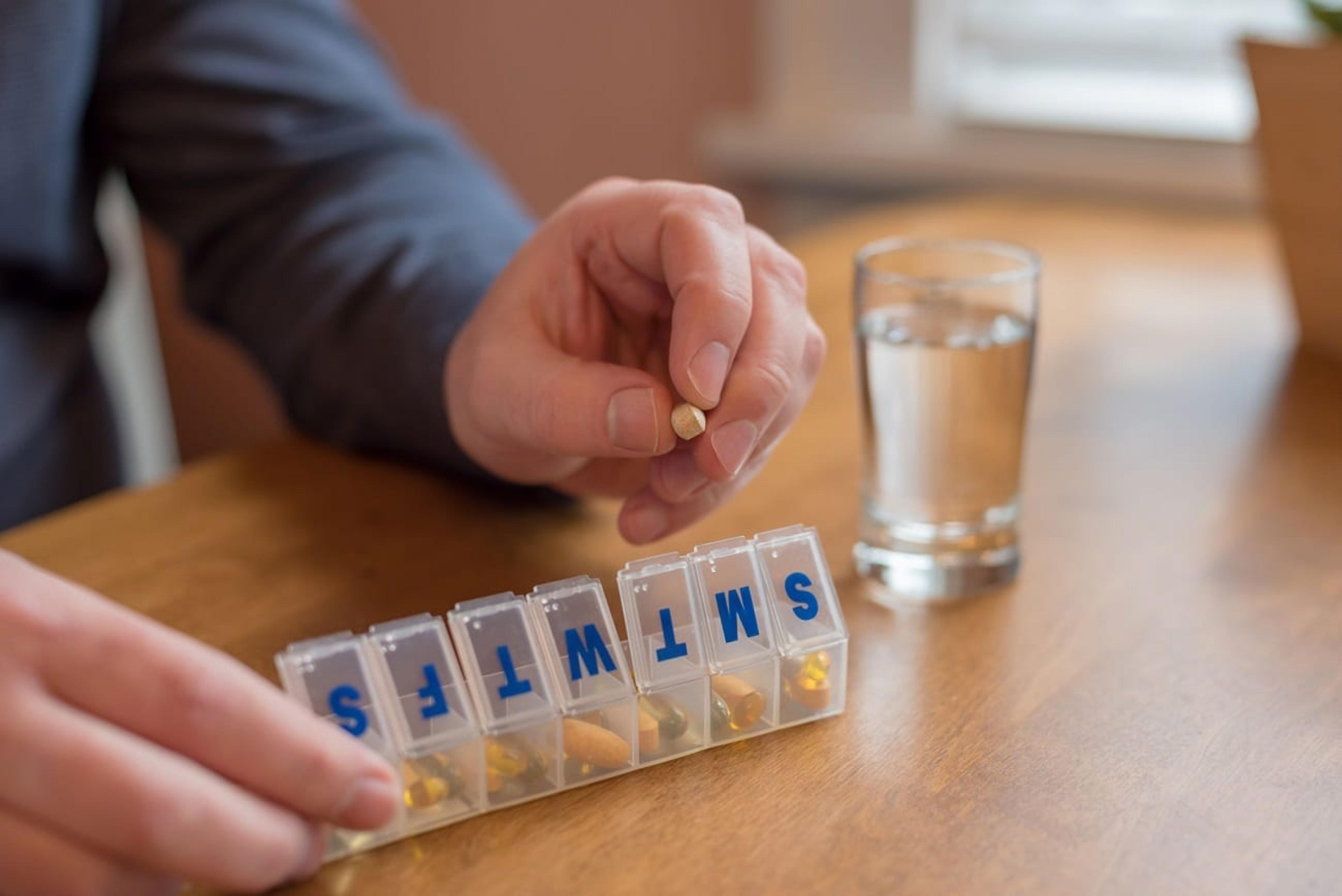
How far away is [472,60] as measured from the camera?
1955 millimetres

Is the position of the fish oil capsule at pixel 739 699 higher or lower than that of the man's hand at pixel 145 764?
lower

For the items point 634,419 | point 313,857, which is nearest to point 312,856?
point 313,857

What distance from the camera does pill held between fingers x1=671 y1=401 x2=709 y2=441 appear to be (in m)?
0.52

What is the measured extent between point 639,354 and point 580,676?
0.22 metres

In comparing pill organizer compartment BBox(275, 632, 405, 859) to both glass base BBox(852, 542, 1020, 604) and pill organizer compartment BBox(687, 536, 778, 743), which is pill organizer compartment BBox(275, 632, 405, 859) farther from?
glass base BBox(852, 542, 1020, 604)

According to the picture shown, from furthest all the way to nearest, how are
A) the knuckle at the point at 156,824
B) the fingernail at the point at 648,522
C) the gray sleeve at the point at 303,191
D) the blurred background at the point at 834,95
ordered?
the blurred background at the point at 834,95
the gray sleeve at the point at 303,191
the fingernail at the point at 648,522
the knuckle at the point at 156,824

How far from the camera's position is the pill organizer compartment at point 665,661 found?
0.47m

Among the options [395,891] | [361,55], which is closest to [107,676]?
[395,891]

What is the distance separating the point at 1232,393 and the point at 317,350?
2.03ft

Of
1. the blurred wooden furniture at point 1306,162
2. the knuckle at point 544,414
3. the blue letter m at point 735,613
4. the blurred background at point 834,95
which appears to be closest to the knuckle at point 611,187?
the knuckle at point 544,414

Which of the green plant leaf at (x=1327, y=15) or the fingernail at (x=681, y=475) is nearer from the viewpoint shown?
the fingernail at (x=681, y=475)

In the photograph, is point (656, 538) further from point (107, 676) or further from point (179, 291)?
point (179, 291)

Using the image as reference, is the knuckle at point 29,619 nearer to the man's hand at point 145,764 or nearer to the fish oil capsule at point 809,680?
the man's hand at point 145,764

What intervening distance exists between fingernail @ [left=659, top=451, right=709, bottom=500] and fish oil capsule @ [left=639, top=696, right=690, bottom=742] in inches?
4.5
